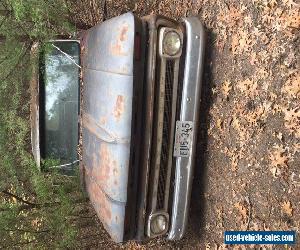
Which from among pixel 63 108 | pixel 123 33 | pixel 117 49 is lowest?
pixel 63 108

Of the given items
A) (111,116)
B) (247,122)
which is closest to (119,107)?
(111,116)

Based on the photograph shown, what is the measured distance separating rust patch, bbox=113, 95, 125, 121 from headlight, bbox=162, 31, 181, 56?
527 millimetres

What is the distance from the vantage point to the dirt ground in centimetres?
275

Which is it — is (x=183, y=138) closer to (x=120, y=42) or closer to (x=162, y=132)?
(x=162, y=132)

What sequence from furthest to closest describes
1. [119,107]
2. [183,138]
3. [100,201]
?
1. [100,201]
2. [183,138]
3. [119,107]

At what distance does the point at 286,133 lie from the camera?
276cm

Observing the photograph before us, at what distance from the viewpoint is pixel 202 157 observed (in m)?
3.58

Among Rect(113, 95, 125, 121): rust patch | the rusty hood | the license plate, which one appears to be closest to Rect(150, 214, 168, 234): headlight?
the rusty hood

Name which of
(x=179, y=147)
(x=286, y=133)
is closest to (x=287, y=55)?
(x=286, y=133)

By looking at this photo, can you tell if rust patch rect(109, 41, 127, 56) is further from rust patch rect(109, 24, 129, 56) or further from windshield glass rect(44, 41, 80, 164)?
windshield glass rect(44, 41, 80, 164)

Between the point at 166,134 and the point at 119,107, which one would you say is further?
the point at 166,134

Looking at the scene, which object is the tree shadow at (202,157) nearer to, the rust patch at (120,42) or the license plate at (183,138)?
the license plate at (183,138)

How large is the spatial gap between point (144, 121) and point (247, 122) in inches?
31.8

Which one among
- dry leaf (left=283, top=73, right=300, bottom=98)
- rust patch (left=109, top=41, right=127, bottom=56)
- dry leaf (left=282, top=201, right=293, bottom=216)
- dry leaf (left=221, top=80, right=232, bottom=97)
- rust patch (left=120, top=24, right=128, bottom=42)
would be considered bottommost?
dry leaf (left=282, top=201, right=293, bottom=216)
